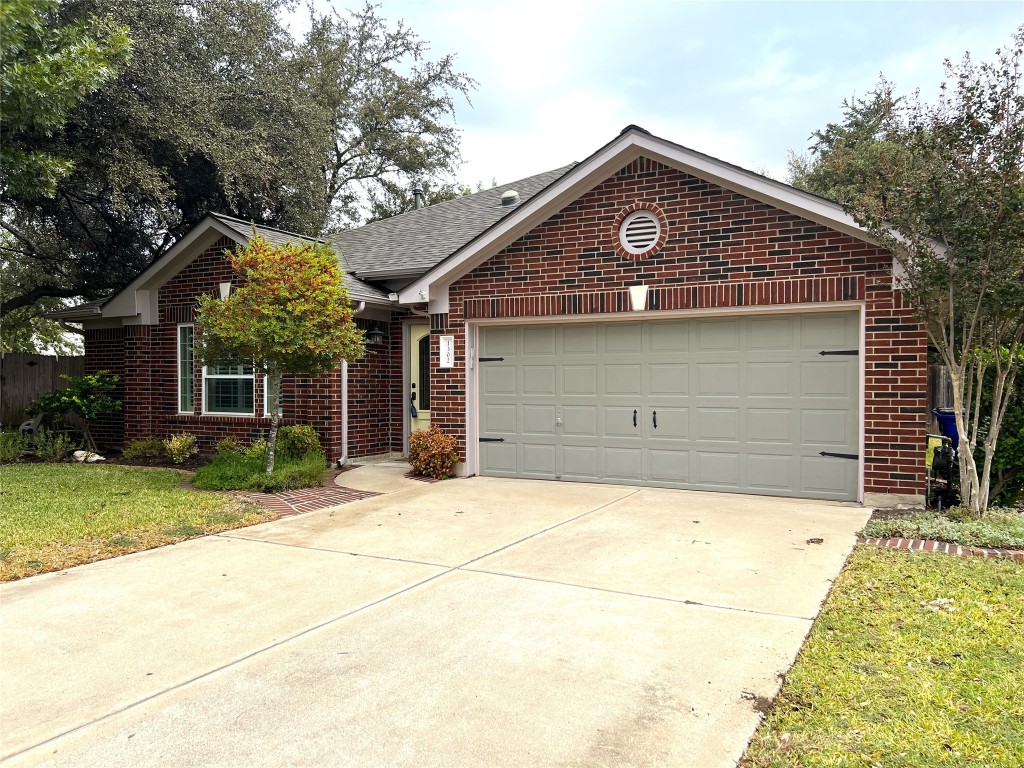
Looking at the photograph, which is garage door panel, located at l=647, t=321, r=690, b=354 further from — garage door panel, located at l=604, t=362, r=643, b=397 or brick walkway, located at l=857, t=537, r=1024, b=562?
brick walkway, located at l=857, t=537, r=1024, b=562

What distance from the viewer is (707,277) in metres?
8.75

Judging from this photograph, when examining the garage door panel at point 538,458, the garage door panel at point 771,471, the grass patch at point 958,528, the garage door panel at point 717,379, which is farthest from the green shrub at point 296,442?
the grass patch at point 958,528

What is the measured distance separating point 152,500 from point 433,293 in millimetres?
4628

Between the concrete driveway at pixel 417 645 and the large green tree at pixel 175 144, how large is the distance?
8837mm

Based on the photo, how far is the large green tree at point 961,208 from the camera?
6352mm

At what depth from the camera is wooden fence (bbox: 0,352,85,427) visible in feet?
47.1

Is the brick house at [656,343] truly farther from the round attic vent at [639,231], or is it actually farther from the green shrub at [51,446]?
the green shrub at [51,446]

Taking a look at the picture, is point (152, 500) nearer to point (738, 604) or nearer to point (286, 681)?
point (286, 681)

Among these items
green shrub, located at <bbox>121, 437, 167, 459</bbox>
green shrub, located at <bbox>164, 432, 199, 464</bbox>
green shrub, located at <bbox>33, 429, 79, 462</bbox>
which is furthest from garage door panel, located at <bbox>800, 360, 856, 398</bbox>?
green shrub, located at <bbox>33, 429, 79, 462</bbox>

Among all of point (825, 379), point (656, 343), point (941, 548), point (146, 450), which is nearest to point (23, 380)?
point (146, 450)

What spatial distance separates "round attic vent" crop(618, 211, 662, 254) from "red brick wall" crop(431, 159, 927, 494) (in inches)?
5.2

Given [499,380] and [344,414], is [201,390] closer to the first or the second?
[344,414]

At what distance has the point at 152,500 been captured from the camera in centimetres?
834

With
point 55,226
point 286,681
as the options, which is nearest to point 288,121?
point 55,226
